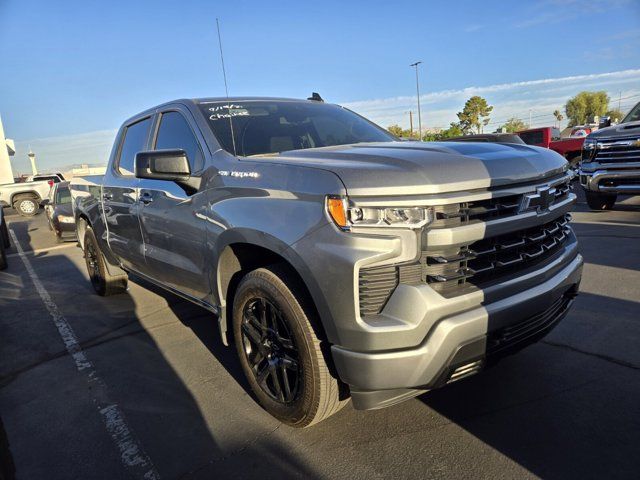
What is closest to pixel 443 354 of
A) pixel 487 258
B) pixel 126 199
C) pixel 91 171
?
pixel 487 258

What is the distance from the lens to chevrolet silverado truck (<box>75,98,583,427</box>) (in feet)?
6.63

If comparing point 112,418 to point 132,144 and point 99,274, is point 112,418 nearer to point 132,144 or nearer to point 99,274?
point 132,144

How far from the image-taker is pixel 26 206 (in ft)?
70.7

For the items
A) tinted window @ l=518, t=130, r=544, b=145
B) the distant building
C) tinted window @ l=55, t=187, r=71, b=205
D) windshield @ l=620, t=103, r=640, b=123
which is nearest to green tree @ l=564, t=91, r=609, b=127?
tinted window @ l=518, t=130, r=544, b=145

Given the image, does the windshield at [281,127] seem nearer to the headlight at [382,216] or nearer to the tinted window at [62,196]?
the headlight at [382,216]

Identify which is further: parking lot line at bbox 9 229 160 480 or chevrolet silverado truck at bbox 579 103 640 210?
chevrolet silverado truck at bbox 579 103 640 210

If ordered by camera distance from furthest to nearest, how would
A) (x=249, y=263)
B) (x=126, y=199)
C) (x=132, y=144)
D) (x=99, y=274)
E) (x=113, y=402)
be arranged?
(x=99, y=274)
(x=132, y=144)
(x=126, y=199)
(x=113, y=402)
(x=249, y=263)

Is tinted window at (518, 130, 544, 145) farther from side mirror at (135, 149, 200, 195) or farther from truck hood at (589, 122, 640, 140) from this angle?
side mirror at (135, 149, 200, 195)

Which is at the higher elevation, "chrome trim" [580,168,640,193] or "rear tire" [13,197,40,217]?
"chrome trim" [580,168,640,193]

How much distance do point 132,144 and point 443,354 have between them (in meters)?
3.78

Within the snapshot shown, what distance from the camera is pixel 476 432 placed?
8.13ft

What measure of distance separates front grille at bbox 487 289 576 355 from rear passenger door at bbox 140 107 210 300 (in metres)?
1.79

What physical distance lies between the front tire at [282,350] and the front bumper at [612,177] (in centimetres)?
738

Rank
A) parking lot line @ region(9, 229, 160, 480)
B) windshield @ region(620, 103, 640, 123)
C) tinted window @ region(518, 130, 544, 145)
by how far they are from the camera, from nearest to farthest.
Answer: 1. parking lot line @ region(9, 229, 160, 480)
2. windshield @ region(620, 103, 640, 123)
3. tinted window @ region(518, 130, 544, 145)
